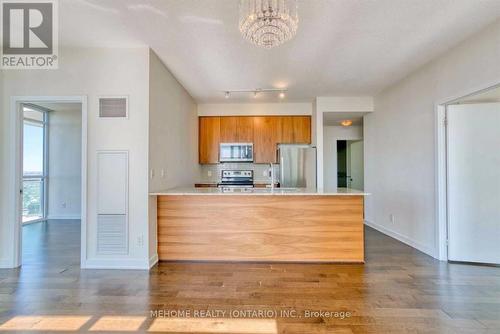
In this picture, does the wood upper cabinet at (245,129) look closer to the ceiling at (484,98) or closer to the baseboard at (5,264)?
the ceiling at (484,98)

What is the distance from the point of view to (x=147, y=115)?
3.26 meters

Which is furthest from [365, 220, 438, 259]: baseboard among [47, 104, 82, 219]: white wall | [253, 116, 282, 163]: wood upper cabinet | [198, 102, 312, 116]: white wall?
[47, 104, 82, 219]: white wall

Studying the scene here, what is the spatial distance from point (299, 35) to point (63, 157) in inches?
260

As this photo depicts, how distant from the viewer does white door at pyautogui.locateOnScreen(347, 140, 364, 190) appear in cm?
707

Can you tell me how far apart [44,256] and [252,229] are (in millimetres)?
2937

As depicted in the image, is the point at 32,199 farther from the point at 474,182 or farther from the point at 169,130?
the point at 474,182

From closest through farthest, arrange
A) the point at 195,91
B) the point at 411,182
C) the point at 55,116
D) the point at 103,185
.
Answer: the point at 103,185 < the point at 411,182 < the point at 195,91 < the point at 55,116

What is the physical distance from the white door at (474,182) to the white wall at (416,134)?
0.22 meters

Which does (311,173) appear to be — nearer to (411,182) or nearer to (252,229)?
(411,182)

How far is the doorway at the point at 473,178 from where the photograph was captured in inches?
130

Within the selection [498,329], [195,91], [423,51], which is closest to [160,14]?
[195,91]

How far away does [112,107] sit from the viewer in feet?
10.8

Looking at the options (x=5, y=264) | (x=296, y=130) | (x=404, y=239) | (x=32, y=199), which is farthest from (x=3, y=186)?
(x=404, y=239)

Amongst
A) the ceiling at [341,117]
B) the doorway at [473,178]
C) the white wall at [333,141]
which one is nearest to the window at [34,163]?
the ceiling at [341,117]
